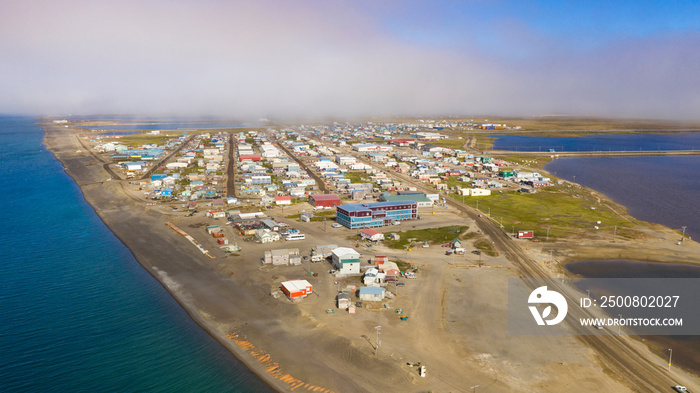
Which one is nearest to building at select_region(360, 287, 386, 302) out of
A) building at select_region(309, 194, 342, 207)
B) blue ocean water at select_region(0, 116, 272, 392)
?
blue ocean water at select_region(0, 116, 272, 392)

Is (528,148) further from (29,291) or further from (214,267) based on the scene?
(29,291)

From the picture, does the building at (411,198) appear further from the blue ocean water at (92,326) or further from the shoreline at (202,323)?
the blue ocean water at (92,326)

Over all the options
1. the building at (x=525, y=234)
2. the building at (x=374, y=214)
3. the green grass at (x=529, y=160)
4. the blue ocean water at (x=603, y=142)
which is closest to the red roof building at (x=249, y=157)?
the building at (x=374, y=214)

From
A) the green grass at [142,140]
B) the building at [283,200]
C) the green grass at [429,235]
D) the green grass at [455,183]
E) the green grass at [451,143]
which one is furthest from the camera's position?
the green grass at [451,143]

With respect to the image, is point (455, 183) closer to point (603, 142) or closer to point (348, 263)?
point (348, 263)

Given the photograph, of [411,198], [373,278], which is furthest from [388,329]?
[411,198]

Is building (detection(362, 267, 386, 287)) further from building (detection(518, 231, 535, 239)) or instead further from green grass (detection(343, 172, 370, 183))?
green grass (detection(343, 172, 370, 183))

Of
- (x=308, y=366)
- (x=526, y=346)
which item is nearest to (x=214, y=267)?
(x=308, y=366)
